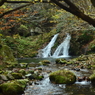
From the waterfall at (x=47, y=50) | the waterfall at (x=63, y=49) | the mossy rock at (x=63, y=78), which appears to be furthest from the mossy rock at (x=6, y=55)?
the waterfall at (x=63, y=49)

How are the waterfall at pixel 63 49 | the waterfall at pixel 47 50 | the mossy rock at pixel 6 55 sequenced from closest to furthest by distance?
the mossy rock at pixel 6 55 < the waterfall at pixel 63 49 < the waterfall at pixel 47 50

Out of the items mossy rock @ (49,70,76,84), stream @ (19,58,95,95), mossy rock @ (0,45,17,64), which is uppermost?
mossy rock @ (0,45,17,64)

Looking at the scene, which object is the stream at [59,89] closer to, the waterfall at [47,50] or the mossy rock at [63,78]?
the mossy rock at [63,78]

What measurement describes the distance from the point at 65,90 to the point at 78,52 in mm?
16030

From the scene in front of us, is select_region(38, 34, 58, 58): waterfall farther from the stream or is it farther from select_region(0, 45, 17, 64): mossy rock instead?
the stream

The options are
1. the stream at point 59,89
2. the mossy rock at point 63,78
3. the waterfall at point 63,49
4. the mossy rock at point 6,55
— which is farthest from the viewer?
the waterfall at point 63,49

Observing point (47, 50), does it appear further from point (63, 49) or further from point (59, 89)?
point (59, 89)

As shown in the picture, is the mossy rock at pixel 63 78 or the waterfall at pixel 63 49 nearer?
the mossy rock at pixel 63 78

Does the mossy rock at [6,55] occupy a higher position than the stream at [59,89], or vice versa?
the mossy rock at [6,55]

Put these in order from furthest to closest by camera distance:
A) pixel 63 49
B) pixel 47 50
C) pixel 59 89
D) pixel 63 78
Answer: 1. pixel 47 50
2. pixel 63 49
3. pixel 63 78
4. pixel 59 89

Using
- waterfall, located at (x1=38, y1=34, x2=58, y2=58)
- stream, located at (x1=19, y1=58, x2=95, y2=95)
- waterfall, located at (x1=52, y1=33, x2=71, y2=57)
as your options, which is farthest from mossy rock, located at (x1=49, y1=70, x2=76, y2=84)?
waterfall, located at (x1=38, y1=34, x2=58, y2=58)

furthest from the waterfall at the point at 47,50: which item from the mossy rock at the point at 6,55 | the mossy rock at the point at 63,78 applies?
the mossy rock at the point at 63,78

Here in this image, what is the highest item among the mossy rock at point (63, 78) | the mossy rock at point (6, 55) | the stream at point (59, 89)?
the mossy rock at point (6, 55)

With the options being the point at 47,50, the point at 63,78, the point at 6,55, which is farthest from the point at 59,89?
the point at 47,50
